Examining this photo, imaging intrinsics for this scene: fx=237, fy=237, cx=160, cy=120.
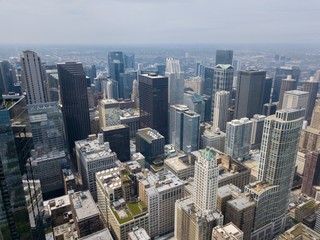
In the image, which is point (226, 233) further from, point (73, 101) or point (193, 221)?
point (73, 101)

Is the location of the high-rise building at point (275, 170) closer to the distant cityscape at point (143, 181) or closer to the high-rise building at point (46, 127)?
the distant cityscape at point (143, 181)

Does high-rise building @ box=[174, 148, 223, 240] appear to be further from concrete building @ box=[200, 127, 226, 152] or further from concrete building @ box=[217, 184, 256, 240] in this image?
concrete building @ box=[200, 127, 226, 152]

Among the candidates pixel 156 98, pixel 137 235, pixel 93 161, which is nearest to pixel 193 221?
pixel 137 235

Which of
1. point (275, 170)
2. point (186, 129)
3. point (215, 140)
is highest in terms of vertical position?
point (275, 170)

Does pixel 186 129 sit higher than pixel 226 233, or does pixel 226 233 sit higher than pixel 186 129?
pixel 226 233

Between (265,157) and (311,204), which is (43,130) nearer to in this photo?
(265,157)

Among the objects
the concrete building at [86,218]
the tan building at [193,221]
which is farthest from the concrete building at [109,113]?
the tan building at [193,221]
